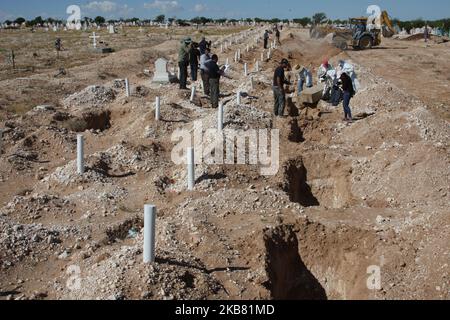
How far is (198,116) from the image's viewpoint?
627 inches

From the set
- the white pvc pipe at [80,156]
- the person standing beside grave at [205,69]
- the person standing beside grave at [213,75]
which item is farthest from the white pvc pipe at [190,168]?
the person standing beside grave at [205,69]

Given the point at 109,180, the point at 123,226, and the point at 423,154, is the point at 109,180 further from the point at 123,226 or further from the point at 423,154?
the point at 423,154

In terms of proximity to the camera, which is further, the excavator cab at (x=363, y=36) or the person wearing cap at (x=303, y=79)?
the excavator cab at (x=363, y=36)

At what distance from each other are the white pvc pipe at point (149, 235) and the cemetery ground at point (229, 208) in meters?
0.18

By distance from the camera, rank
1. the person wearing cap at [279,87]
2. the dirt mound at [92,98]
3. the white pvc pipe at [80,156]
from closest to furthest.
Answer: the white pvc pipe at [80,156] < the person wearing cap at [279,87] < the dirt mound at [92,98]

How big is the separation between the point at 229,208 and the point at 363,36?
34.0 m

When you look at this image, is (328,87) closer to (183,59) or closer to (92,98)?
(183,59)

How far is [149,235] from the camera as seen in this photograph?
Answer: 6.32 meters

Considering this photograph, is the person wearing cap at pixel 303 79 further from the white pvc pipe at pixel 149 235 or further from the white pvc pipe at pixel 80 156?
the white pvc pipe at pixel 149 235

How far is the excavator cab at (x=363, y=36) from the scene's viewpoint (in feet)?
129

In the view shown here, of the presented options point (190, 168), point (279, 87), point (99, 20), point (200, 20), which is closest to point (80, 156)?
point (190, 168)

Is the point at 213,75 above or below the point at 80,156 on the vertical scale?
above
